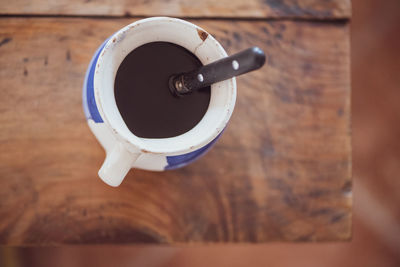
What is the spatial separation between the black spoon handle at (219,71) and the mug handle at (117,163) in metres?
0.10

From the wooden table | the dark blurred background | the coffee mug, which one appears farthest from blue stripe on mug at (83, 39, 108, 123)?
the dark blurred background

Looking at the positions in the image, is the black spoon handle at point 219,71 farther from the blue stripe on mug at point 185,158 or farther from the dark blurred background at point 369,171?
the dark blurred background at point 369,171

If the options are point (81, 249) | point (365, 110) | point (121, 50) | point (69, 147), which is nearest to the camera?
point (121, 50)

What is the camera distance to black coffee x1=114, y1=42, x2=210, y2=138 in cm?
45

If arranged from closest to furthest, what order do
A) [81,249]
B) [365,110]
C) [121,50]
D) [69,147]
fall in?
[121,50]
[69,147]
[81,249]
[365,110]

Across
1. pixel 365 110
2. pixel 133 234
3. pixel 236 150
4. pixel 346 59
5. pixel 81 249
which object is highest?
pixel 346 59

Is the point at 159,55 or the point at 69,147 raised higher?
the point at 159,55

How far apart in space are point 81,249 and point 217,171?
1.93ft

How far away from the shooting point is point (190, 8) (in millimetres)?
579

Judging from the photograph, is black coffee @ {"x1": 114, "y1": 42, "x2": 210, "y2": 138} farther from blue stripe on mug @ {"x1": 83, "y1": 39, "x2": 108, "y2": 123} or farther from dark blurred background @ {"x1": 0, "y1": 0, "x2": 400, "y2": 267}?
dark blurred background @ {"x1": 0, "y1": 0, "x2": 400, "y2": 267}

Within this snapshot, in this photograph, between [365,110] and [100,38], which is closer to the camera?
[100,38]

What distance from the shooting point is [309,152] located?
598 mm

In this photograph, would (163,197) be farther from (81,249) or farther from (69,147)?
(81,249)

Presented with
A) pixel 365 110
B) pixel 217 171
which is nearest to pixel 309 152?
pixel 217 171
